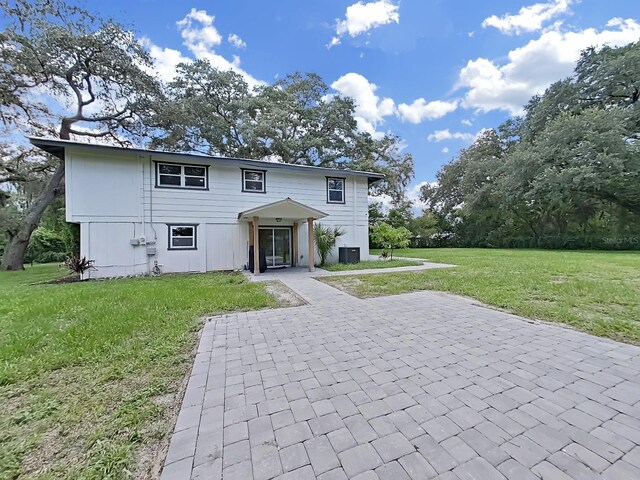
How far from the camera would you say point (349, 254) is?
1274cm

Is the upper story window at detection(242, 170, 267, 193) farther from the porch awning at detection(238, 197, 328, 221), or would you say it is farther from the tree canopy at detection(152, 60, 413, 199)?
the tree canopy at detection(152, 60, 413, 199)

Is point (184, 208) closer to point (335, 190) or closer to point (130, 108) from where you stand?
point (335, 190)

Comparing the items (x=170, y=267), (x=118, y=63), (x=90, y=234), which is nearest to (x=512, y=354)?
(x=170, y=267)

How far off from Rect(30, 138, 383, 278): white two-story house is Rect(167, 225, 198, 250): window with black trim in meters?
0.03

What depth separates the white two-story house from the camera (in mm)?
9625

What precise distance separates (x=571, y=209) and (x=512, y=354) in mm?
30265

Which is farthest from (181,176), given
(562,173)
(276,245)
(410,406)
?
(562,173)

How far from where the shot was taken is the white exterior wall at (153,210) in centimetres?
958

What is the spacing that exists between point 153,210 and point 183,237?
143 centimetres

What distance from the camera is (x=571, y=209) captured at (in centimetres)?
2503

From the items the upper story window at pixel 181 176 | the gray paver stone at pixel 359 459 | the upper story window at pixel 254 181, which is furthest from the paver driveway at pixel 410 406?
the upper story window at pixel 254 181

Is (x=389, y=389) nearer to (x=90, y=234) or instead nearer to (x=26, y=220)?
(x=90, y=234)

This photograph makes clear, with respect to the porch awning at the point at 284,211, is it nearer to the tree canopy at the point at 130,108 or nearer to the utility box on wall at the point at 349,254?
the utility box on wall at the point at 349,254

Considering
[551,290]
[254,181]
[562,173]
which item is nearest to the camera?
[551,290]
